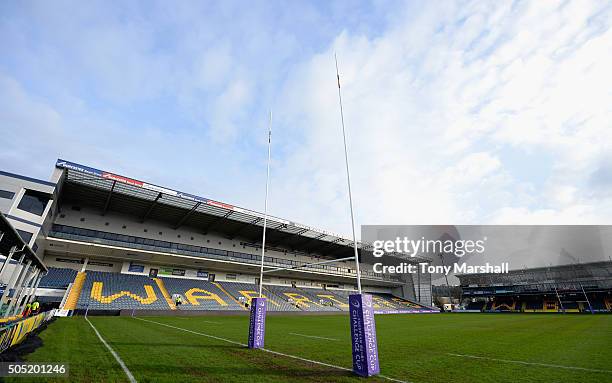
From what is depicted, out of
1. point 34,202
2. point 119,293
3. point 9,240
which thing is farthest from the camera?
point 119,293

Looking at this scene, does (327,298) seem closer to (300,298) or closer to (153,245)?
(300,298)

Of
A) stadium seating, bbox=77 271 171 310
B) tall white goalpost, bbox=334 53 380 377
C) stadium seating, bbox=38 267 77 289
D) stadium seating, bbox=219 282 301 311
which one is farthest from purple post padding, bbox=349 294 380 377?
stadium seating, bbox=38 267 77 289

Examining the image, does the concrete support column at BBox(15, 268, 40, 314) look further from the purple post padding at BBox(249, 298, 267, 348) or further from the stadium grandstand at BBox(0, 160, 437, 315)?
the purple post padding at BBox(249, 298, 267, 348)

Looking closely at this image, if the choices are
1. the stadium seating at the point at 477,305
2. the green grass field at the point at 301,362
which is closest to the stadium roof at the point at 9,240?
the green grass field at the point at 301,362

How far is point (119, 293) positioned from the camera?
86.4 feet

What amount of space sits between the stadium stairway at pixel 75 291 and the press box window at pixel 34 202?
7.84 meters

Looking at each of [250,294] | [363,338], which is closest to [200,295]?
[250,294]

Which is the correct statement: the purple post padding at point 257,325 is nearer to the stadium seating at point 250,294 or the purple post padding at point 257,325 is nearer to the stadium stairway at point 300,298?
the stadium seating at point 250,294

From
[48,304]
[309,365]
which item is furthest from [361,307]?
[48,304]

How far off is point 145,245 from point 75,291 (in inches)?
273

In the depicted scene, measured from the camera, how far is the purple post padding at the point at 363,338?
6109mm

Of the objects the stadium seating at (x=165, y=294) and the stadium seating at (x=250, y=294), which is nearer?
the stadium seating at (x=165, y=294)

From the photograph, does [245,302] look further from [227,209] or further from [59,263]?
[59,263]

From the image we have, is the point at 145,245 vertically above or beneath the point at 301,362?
above
